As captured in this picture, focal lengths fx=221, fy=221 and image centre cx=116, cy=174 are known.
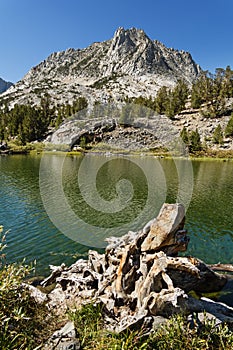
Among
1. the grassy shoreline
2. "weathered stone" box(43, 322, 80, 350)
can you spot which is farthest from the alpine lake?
the grassy shoreline

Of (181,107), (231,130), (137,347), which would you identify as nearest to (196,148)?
(231,130)

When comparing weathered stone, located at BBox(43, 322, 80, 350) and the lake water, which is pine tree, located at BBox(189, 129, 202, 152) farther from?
weathered stone, located at BBox(43, 322, 80, 350)

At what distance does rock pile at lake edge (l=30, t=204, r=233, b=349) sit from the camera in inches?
239

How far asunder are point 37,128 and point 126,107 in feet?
173

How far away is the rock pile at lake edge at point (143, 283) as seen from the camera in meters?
6.06

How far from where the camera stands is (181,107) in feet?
419

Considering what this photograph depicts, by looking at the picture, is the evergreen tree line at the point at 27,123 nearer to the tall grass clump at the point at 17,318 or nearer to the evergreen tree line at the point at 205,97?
the evergreen tree line at the point at 205,97

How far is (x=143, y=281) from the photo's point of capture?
23.3 feet

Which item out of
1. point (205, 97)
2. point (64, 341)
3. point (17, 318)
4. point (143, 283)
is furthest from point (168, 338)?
point (205, 97)

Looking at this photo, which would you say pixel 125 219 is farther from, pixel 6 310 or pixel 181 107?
pixel 181 107

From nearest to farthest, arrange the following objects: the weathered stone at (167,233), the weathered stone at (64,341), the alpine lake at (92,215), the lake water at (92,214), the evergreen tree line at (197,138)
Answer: the weathered stone at (64,341), the weathered stone at (167,233), the alpine lake at (92,215), the lake water at (92,214), the evergreen tree line at (197,138)

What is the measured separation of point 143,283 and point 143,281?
0.40 ft

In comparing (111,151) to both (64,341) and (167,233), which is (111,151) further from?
(64,341)

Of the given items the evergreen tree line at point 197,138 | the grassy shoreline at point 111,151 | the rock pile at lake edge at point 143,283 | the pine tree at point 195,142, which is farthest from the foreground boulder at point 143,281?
the evergreen tree line at point 197,138
